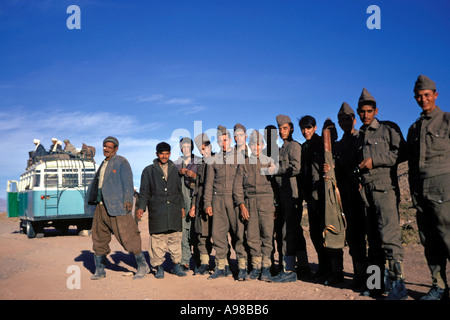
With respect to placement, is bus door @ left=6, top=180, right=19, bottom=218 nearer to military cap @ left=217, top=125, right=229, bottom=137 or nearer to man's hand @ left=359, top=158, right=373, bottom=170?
military cap @ left=217, top=125, right=229, bottom=137

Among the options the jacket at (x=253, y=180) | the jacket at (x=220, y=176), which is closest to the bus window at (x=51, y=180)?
the jacket at (x=220, y=176)

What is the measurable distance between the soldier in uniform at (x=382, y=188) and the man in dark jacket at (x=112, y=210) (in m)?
3.63

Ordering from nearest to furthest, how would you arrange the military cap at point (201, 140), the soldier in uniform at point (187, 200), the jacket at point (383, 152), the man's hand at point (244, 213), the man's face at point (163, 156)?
the jacket at point (383, 152) < the man's hand at point (244, 213) < the man's face at point (163, 156) < the soldier in uniform at point (187, 200) < the military cap at point (201, 140)

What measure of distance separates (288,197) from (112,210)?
9.30 feet

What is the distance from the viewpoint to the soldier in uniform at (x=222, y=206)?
6.42 m

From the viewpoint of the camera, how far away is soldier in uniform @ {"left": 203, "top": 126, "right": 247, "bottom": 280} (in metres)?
6.42

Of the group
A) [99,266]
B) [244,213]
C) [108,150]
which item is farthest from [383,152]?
[99,266]

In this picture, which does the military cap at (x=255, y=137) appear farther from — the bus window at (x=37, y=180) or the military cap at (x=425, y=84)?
the bus window at (x=37, y=180)

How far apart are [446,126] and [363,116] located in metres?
1.04

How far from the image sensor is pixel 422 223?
4629 millimetres

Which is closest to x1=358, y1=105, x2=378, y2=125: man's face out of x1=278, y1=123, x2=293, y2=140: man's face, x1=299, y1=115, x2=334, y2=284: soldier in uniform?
x1=299, y1=115, x2=334, y2=284: soldier in uniform

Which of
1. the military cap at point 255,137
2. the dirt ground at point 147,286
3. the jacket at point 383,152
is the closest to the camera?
the jacket at point 383,152
